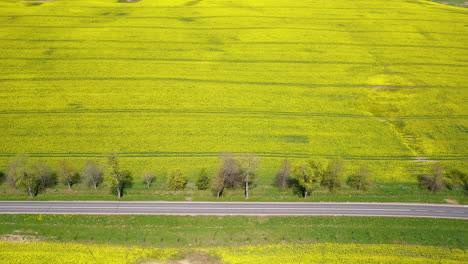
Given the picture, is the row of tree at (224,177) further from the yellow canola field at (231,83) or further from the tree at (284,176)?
the yellow canola field at (231,83)

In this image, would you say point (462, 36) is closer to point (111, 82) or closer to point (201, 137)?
point (201, 137)

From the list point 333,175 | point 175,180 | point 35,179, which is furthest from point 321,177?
point 35,179

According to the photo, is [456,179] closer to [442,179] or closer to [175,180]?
[442,179]

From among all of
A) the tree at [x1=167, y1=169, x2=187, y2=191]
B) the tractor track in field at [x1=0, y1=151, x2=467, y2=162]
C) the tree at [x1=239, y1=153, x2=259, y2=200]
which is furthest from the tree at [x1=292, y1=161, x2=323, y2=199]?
the tree at [x1=167, y1=169, x2=187, y2=191]

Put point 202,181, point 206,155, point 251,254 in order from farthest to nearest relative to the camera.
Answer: point 206,155, point 202,181, point 251,254

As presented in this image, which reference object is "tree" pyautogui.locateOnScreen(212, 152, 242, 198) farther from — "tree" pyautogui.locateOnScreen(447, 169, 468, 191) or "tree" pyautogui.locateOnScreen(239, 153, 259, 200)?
"tree" pyautogui.locateOnScreen(447, 169, 468, 191)
